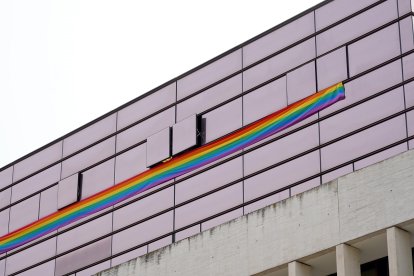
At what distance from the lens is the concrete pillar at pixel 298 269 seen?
38.9 meters

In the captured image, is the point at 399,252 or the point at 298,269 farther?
the point at 298,269

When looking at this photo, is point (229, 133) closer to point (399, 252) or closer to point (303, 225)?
point (303, 225)

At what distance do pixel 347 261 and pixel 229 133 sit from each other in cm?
1107

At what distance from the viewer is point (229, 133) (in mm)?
47812

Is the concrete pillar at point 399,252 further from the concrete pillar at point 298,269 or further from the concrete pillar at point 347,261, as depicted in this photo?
the concrete pillar at point 298,269

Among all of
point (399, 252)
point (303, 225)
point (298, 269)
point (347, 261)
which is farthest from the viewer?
point (303, 225)

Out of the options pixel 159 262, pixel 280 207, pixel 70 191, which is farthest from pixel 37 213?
pixel 280 207

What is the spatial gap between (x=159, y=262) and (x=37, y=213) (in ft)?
43.1

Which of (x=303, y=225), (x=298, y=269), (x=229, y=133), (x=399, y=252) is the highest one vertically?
(x=229, y=133)

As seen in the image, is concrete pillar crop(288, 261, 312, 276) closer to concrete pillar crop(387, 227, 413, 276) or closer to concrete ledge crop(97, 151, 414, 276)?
concrete ledge crop(97, 151, 414, 276)

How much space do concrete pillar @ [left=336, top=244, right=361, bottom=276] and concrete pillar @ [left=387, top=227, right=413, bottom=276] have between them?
4.69 feet

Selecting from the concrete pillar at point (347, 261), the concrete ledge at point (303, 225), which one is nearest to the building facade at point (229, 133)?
the concrete pillar at point (347, 261)

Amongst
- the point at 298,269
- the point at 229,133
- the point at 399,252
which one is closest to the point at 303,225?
the point at 298,269

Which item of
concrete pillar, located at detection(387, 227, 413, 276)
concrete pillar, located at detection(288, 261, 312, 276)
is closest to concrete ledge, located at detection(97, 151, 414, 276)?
concrete pillar, located at detection(288, 261, 312, 276)
